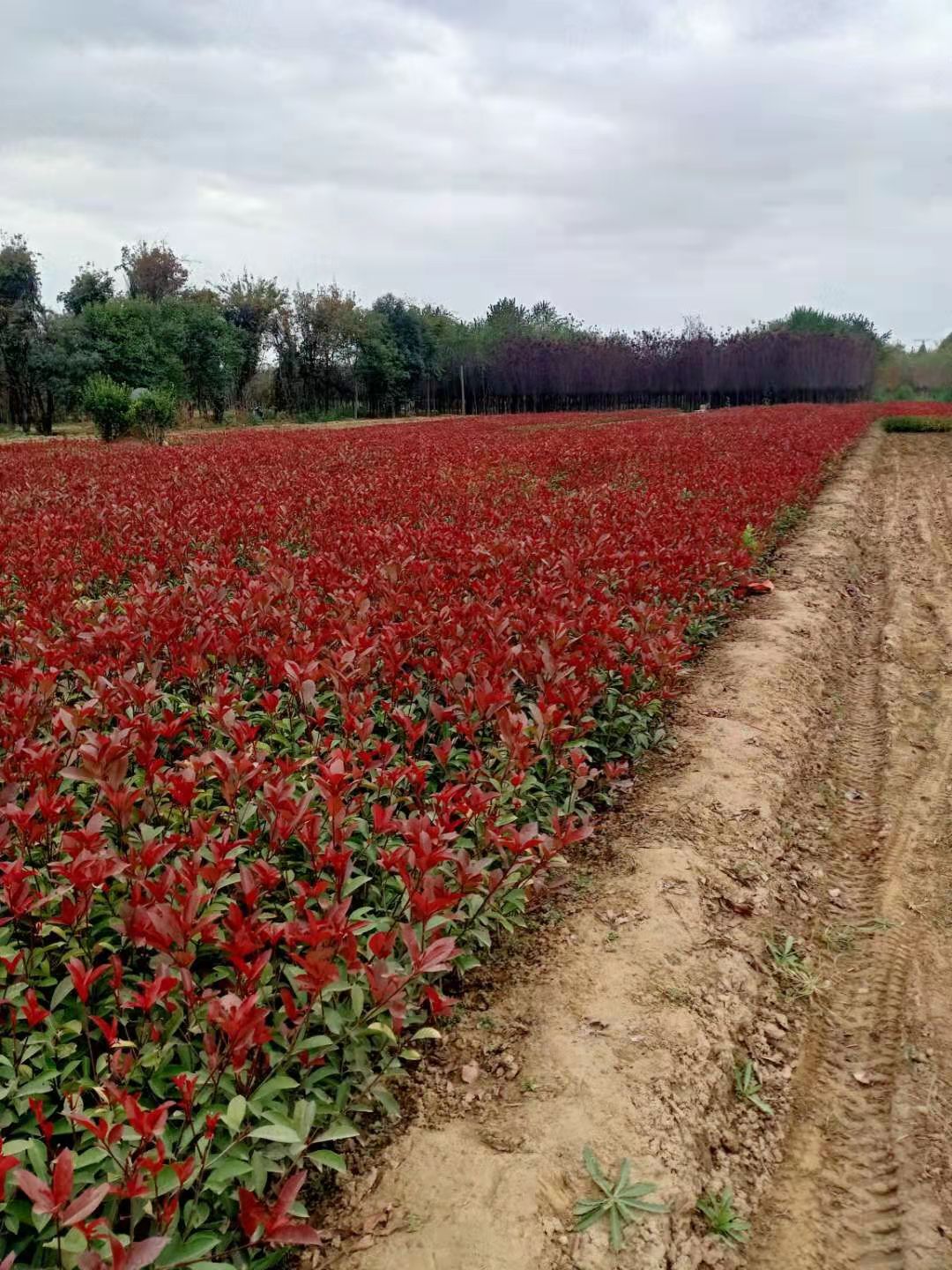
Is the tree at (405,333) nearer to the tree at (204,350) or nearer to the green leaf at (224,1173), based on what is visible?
the tree at (204,350)

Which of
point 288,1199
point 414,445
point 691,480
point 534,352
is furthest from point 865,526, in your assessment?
point 534,352

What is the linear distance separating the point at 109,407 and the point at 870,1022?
83.5 feet

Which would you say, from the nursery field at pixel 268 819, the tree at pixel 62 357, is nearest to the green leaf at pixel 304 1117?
the nursery field at pixel 268 819

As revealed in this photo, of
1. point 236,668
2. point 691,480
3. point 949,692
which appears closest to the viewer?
point 236,668

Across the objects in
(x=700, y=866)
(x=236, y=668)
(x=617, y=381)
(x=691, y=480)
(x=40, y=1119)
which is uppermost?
(x=617, y=381)

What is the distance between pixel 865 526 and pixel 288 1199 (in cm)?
1153

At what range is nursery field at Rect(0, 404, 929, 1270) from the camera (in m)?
1.74

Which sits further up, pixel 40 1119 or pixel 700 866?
pixel 40 1119

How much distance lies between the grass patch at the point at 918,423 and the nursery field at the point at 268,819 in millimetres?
25644

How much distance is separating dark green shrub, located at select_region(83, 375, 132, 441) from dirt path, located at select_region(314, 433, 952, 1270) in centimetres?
2354

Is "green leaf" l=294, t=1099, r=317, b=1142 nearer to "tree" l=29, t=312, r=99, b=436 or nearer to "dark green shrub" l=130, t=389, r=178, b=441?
"dark green shrub" l=130, t=389, r=178, b=441

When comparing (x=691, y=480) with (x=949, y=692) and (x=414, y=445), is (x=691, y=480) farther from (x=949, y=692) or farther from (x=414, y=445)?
(x=414, y=445)

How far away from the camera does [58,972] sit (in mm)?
2246

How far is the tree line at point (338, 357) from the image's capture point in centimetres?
3177
